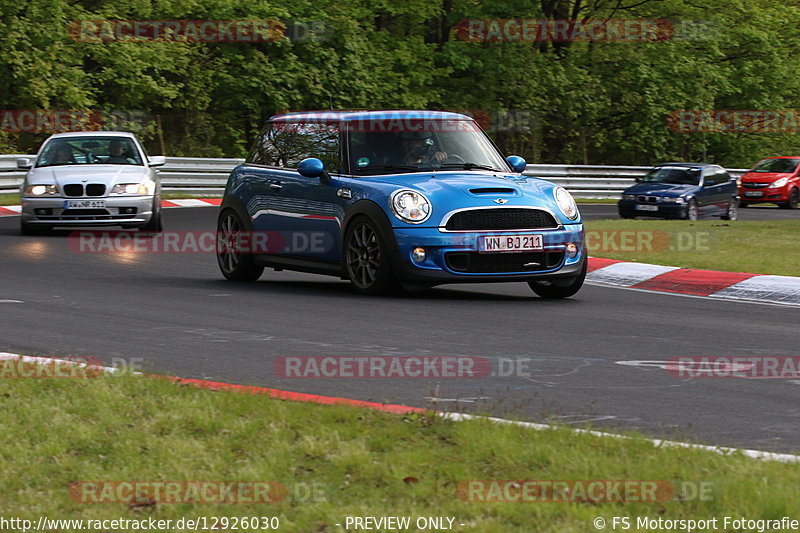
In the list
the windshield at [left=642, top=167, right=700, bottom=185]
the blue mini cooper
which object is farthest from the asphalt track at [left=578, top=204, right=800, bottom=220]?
the blue mini cooper

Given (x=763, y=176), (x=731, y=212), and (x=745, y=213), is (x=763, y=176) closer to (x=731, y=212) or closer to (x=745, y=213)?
(x=745, y=213)

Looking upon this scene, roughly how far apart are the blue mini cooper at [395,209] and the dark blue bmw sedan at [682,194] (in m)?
16.8

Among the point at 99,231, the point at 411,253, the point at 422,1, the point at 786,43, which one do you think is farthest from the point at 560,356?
the point at 786,43

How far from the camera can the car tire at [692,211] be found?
94.9 feet

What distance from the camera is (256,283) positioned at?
44.3 ft

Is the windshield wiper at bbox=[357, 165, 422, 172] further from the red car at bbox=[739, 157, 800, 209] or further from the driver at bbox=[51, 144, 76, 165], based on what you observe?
the red car at bbox=[739, 157, 800, 209]

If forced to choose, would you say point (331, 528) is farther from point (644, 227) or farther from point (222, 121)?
point (222, 121)

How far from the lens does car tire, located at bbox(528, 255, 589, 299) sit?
1189 cm

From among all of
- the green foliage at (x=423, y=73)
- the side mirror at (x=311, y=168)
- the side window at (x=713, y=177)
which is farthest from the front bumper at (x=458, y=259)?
the side window at (x=713, y=177)

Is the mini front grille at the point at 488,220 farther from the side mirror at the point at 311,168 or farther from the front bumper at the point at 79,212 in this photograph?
the front bumper at the point at 79,212

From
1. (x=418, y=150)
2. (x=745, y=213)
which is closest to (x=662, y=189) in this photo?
(x=745, y=213)

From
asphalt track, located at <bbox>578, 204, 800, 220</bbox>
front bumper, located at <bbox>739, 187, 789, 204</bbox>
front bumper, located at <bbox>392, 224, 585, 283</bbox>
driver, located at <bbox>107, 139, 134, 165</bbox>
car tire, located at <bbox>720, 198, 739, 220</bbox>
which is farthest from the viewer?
front bumper, located at <bbox>739, 187, 789, 204</bbox>

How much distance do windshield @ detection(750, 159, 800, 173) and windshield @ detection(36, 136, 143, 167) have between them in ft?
80.9

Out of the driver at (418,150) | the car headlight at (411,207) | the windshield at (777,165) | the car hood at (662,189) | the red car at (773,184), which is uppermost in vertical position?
the driver at (418,150)
